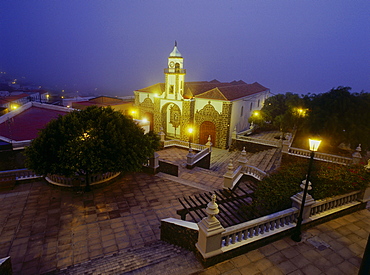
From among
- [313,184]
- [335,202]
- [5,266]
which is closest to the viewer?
[5,266]

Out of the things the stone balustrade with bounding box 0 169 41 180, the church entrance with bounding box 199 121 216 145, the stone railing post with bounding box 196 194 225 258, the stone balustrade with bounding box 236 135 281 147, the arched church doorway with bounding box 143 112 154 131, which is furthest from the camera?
the arched church doorway with bounding box 143 112 154 131

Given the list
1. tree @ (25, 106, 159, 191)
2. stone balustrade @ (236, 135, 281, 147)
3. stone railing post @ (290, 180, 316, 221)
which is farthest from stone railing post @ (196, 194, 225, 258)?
stone balustrade @ (236, 135, 281, 147)

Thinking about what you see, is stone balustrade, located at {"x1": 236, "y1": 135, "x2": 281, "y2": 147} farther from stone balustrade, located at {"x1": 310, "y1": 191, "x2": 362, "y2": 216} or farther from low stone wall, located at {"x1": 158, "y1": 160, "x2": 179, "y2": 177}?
stone balustrade, located at {"x1": 310, "y1": 191, "x2": 362, "y2": 216}

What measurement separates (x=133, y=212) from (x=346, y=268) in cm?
734

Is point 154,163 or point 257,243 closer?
point 257,243

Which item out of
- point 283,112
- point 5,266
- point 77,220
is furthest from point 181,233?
point 283,112

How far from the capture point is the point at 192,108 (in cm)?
2725

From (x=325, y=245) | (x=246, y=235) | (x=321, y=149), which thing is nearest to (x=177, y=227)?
(x=246, y=235)

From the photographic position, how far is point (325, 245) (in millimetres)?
7051

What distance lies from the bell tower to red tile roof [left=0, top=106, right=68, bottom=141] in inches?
489

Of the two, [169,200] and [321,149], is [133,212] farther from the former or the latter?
[321,149]

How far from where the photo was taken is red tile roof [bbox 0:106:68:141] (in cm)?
1627

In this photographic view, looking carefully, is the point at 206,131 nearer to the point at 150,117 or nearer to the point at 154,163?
the point at 150,117

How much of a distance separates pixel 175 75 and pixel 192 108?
13.6 ft
